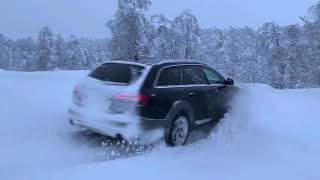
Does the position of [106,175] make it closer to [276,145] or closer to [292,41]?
[276,145]

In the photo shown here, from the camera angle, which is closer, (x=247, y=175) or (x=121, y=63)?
(x=247, y=175)

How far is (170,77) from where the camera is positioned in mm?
8984

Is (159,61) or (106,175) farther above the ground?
(159,61)

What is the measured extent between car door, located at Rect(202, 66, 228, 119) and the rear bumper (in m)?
1.67

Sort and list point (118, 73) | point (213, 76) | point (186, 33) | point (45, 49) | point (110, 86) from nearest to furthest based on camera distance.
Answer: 1. point (110, 86)
2. point (118, 73)
3. point (213, 76)
4. point (186, 33)
5. point (45, 49)

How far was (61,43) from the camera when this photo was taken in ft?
261

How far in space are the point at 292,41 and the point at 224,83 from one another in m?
45.8

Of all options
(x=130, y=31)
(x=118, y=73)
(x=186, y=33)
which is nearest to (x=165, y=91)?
(x=118, y=73)

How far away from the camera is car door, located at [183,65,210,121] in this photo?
9.30m

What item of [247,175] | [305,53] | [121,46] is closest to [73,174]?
[247,175]

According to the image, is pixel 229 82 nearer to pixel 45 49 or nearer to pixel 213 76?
pixel 213 76

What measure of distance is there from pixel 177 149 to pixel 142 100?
3.50 ft

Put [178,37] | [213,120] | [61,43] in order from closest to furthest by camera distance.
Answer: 1. [213,120]
2. [178,37]
3. [61,43]

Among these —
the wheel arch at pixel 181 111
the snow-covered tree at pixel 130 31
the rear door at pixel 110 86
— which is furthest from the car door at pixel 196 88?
the snow-covered tree at pixel 130 31
